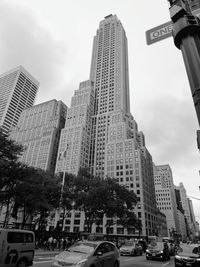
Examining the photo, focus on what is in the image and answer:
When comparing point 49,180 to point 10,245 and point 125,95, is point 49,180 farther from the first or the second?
point 125,95

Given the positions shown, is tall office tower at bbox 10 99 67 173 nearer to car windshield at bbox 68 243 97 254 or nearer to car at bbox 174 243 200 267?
car at bbox 174 243 200 267

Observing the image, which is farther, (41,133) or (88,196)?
(41,133)

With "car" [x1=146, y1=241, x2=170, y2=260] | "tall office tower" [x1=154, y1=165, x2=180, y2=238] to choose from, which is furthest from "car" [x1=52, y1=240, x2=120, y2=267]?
"tall office tower" [x1=154, y1=165, x2=180, y2=238]

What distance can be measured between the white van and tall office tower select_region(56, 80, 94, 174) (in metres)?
96.0

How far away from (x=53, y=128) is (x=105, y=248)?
134 meters

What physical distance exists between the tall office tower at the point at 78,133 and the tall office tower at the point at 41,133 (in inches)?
410

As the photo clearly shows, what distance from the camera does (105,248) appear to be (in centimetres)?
1057

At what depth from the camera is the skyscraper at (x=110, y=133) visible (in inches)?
4149

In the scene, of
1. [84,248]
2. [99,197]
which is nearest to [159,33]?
[84,248]

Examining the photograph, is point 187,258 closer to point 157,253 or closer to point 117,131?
point 157,253

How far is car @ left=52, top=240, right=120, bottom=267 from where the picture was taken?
8266 millimetres

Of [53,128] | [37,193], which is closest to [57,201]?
[37,193]

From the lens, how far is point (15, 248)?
1087cm

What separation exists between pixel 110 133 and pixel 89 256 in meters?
119
